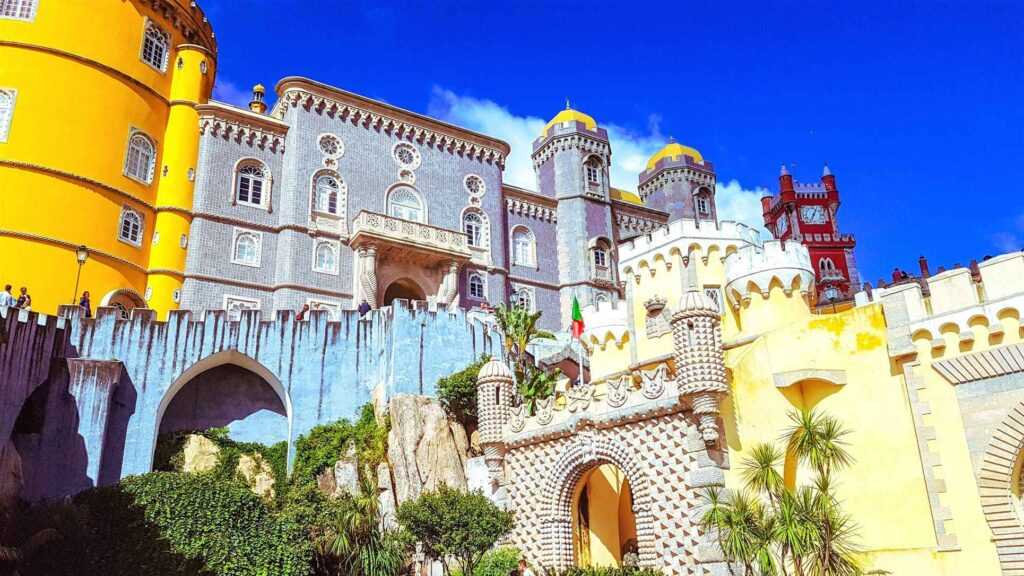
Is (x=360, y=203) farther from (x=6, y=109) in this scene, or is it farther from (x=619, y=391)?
(x=619, y=391)

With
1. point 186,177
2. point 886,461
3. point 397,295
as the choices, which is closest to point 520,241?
point 397,295

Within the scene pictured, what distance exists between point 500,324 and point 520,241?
44.5 feet

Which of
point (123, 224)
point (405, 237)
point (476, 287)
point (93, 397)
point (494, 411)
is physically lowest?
point (494, 411)

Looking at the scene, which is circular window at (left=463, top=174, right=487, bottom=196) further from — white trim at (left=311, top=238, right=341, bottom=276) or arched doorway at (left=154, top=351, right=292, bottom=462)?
arched doorway at (left=154, top=351, right=292, bottom=462)

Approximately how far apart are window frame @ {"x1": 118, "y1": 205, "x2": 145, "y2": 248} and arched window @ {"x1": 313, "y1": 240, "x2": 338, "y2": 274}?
279 inches

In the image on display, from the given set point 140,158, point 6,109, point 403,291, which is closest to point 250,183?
point 140,158

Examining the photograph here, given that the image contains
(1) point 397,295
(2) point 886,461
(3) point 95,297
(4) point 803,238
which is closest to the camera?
(2) point 886,461

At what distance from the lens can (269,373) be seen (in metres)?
29.0

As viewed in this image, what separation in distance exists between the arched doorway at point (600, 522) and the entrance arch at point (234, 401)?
1036 cm

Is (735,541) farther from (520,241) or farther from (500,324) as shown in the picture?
(520,241)

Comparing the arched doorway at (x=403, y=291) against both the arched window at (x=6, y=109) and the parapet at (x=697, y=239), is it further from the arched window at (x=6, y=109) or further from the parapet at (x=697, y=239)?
the arched window at (x=6, y=109)

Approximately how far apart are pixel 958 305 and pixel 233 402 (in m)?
22.4

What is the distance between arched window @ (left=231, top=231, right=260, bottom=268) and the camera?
3638cm

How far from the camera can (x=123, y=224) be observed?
113ft
